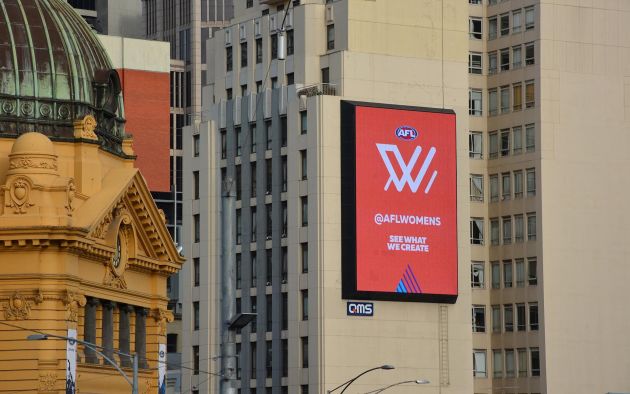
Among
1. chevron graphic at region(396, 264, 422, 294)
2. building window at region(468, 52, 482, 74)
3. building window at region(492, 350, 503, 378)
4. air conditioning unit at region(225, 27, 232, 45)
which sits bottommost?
building window at region(492, 350, 503, 378)

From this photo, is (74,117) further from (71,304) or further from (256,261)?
(256,261)

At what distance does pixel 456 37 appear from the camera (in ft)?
554

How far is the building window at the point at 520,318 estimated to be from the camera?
563ft

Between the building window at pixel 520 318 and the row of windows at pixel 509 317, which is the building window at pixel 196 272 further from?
the building window at pixel 520 318

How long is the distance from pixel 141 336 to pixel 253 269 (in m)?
59.6

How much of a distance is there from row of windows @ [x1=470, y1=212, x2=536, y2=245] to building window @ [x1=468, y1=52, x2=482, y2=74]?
418 inches

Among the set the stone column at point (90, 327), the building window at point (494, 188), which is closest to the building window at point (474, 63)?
the building window at point (494, 188)

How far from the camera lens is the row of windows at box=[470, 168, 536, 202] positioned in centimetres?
17150

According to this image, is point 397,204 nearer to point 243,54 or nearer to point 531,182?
point 531,182

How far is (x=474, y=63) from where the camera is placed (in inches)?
6909

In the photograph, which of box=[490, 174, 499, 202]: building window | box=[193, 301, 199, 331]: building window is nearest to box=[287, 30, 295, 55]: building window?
box=[490, 174, 499, 202]: building window

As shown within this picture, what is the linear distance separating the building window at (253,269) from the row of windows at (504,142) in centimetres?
1762

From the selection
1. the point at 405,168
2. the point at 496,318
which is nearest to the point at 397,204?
the point at 405,168

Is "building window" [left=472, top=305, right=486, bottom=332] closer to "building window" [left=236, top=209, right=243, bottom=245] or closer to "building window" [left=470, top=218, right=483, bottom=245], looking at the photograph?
"building window" [left=470, top=218, right=483, bottom=245]
